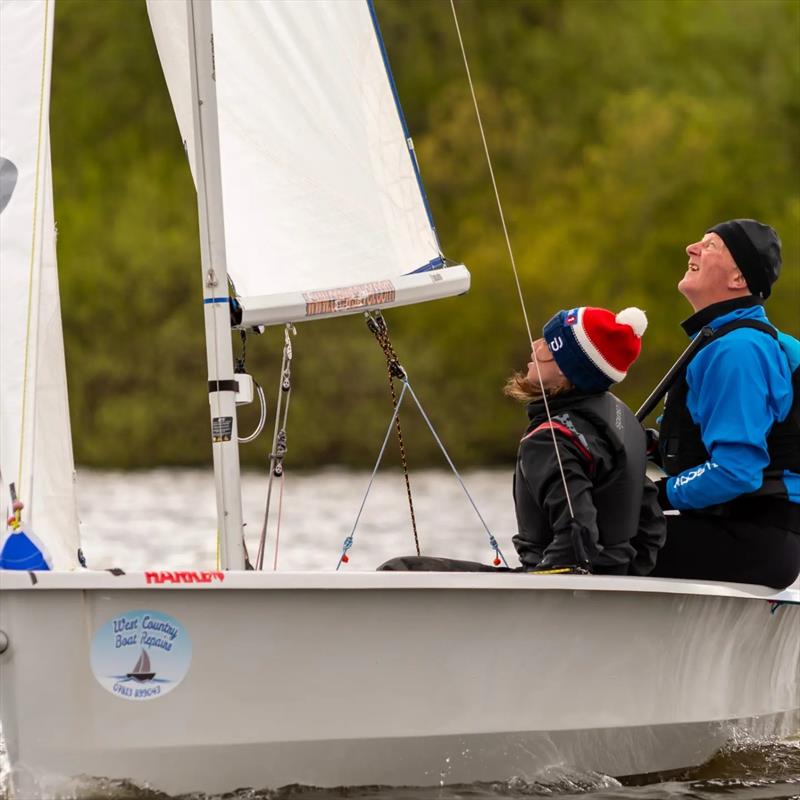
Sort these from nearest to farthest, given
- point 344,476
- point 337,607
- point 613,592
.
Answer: point 337,607
point 613,592
point 344,476

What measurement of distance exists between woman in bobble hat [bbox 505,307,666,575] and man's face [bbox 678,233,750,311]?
0.46 meters

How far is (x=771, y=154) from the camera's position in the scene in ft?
86.8

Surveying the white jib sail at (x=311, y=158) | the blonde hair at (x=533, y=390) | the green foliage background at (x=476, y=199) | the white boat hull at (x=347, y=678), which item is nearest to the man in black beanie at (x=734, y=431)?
the white boat hull at (x=347, y=678)

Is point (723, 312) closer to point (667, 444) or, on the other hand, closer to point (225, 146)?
point (667, 444)

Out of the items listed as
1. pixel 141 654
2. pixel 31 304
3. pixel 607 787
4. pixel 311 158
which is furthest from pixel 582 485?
pixel 31 304

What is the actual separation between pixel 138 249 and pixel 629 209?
8.43 meters

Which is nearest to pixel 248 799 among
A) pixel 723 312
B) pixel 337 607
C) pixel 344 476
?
pixel 337 607

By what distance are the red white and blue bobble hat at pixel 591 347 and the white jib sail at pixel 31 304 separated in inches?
52.5

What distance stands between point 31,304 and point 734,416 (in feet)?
6.30

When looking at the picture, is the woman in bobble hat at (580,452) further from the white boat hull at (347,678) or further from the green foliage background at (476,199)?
the green foliage background at (476,199)

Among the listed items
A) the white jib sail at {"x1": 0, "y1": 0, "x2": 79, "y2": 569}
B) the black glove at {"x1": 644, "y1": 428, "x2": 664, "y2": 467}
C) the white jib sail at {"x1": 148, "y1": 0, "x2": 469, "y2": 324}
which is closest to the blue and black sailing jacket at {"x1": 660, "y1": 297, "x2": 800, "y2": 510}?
the black glove at {"x1": 644, "y1": 428, "x2": 664, "y2": 467}

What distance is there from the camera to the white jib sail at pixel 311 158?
429 cm

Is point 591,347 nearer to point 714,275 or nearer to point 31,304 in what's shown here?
point 714,275

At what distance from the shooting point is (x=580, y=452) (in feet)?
12.9
